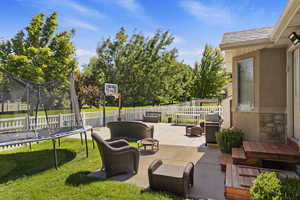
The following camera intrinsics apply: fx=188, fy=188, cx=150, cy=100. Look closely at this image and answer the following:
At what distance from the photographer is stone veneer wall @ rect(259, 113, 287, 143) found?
4.70 metres

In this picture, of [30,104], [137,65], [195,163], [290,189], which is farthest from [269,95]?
[137,65]

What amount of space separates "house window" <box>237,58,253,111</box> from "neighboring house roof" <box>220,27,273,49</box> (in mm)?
696

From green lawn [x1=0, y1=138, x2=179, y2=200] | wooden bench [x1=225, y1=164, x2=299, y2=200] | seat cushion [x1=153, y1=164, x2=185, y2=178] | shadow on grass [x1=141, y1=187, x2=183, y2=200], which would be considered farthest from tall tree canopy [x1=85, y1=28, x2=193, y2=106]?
wooden bench [x1=225, y1=164, x2=299, y2=200]

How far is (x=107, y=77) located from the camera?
18.9 metres

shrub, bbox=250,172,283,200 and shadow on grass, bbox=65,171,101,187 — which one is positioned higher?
shrub, bbox=250,172,283,200

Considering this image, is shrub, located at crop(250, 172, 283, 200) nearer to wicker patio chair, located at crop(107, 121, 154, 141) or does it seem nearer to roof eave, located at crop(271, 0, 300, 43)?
roof eave, located at crop(271, 0, 300, 43)

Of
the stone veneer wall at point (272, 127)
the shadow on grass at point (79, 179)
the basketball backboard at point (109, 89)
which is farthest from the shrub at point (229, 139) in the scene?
the basketball backboard at point (109, 89)

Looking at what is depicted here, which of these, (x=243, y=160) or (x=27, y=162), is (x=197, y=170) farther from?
(x=27, y=162)

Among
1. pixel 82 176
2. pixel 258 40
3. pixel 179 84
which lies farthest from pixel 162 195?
pixel 179 84

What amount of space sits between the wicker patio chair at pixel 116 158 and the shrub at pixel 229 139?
8.40ft

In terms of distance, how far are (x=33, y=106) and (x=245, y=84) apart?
21.2 feet

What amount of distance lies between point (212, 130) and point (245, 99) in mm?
1780

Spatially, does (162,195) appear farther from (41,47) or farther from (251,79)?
(41,47)

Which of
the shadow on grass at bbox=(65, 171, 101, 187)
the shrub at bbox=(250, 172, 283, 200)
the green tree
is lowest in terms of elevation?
the shadow on grass at bbox=(65, 171, 101, 187)
